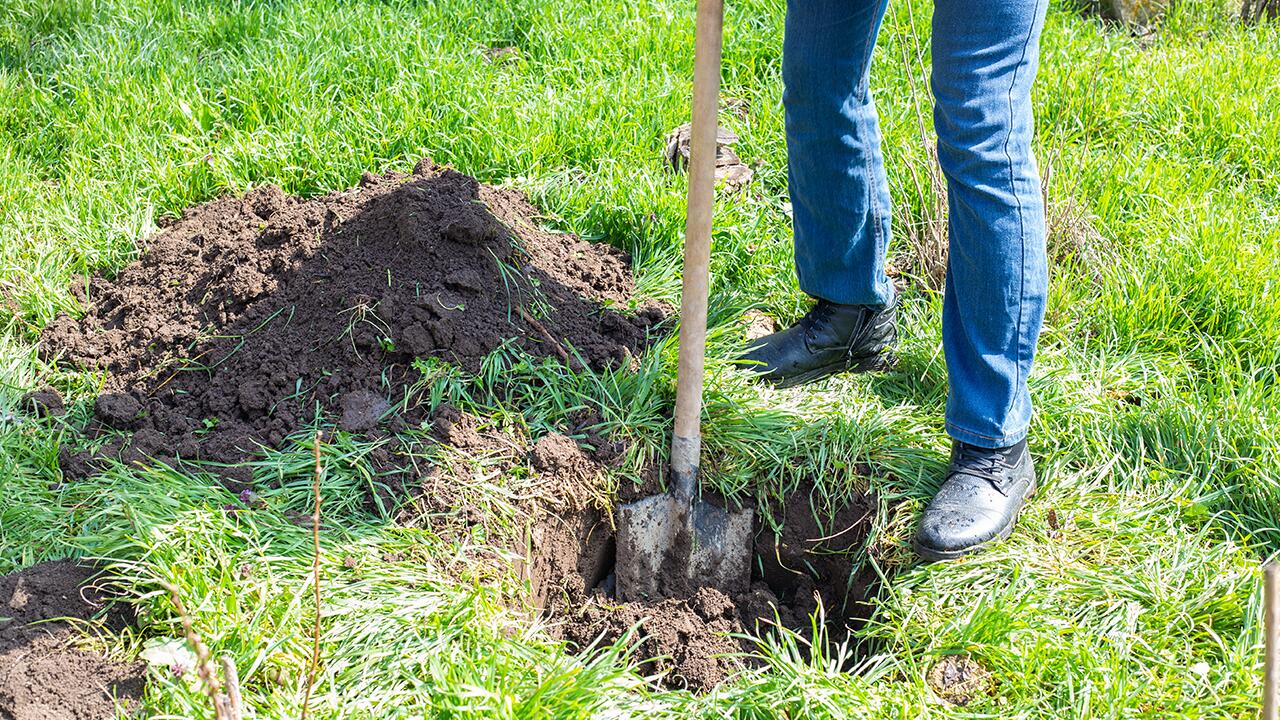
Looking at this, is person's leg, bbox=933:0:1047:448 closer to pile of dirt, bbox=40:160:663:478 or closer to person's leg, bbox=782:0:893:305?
person's leg, bbox=782:0:893:305

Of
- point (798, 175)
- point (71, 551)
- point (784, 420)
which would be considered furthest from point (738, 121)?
point (71, 551)

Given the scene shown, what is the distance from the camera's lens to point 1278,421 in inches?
112

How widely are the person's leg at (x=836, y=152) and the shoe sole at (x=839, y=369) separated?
19cm

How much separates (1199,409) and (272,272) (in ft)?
8.70

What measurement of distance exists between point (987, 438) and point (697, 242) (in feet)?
2.81

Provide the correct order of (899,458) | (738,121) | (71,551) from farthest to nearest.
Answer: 1. (738,121)
2. (899,458)
3. (71,551)

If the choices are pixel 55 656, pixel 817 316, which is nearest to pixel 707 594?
pixel 817 316

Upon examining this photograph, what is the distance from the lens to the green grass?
2240 mm

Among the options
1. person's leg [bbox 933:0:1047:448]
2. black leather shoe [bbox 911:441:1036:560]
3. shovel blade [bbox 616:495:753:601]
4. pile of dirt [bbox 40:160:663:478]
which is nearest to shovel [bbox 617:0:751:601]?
shovel blade [bbox 616:495:753:601]

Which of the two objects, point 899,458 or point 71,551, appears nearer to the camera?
point 71,551

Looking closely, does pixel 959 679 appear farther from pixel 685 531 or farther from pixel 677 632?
pixel 685 531

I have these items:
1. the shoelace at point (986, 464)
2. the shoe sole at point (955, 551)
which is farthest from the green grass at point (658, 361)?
the shoelace at point (986, 464)

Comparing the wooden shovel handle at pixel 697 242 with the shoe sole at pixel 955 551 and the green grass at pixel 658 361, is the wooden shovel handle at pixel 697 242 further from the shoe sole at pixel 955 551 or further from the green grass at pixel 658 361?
the shoe sole at pixel 955 551

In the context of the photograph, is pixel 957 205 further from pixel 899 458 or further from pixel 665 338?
pixel 665 338
